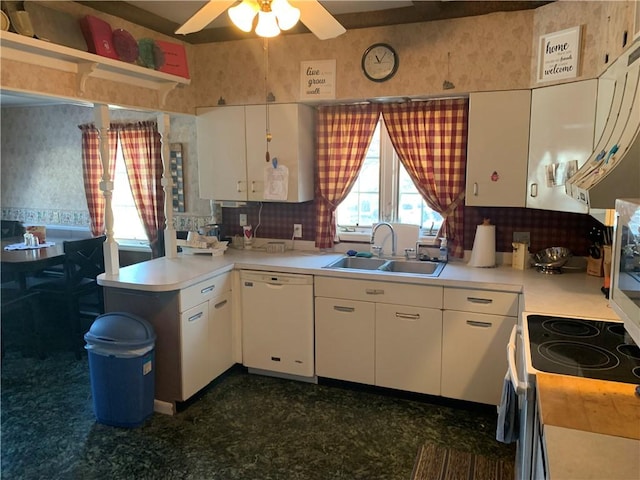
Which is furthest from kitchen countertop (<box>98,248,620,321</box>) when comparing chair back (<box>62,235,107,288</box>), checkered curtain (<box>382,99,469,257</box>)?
chair back (<box>62,235,107,288</box>)

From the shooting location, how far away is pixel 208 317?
3.23 metres

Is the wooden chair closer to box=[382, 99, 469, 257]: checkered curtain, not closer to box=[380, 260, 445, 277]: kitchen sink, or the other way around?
box=[380, 260, 445, 277]: kitchen sink

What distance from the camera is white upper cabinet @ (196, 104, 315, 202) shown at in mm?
3574

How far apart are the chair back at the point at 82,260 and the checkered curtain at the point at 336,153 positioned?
1.88m

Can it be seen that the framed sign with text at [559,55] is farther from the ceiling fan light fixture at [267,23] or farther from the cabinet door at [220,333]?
the cabinet door at [220,333]

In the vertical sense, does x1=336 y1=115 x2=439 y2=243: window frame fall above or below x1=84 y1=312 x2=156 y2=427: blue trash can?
above

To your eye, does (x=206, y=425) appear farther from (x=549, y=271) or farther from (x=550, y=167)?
(x=550, y=167)

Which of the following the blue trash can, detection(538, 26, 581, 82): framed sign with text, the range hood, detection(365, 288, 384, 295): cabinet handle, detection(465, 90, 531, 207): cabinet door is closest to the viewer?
the range hood

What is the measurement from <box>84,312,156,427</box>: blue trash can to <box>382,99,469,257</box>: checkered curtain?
2.11m

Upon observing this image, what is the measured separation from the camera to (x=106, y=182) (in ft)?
9.81

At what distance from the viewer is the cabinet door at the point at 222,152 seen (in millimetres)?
3680

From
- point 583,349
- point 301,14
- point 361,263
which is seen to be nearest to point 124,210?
point 361,263

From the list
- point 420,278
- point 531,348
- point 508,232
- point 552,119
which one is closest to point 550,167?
point 552,119

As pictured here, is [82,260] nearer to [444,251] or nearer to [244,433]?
[244,433]
